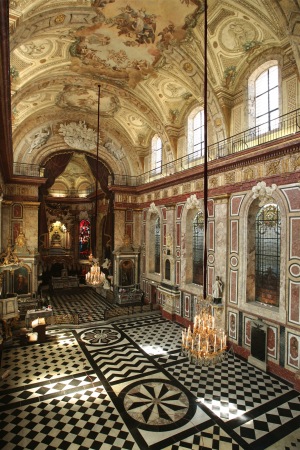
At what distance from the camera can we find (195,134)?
13.7 m

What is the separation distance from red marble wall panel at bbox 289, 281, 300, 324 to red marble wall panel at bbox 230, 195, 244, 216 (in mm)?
3258

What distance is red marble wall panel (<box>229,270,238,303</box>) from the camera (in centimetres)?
1032

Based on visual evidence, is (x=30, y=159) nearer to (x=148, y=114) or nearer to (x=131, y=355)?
(x=148, y=114)

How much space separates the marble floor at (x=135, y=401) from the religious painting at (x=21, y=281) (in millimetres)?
4979

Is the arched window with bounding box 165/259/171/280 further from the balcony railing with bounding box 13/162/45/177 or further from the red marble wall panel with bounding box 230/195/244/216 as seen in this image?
the balcony railing with bounding box 13/162/45/177

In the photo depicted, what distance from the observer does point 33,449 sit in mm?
5652

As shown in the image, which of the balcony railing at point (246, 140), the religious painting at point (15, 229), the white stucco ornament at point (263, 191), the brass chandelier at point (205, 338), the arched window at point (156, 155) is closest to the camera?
the brass chandelier at point (205, 338)

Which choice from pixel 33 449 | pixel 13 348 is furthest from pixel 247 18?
pixel 13 348

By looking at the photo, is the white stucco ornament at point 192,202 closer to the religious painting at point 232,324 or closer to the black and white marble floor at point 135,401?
the religious painting at point 232,324

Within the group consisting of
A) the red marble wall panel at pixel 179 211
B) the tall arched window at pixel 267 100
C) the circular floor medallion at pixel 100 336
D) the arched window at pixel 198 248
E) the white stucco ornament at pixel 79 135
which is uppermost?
the white stucco ornament at pixel 79 135

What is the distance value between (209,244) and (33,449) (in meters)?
8.84

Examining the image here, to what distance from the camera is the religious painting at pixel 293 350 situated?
26.4 ft

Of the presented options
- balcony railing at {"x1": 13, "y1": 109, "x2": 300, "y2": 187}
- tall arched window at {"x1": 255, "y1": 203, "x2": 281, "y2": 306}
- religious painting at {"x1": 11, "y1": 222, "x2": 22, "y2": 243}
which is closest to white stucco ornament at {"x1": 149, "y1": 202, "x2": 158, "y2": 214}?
balcony railing at {"x1": 13, "y1": 109, "x2": 300, "y2": 187}

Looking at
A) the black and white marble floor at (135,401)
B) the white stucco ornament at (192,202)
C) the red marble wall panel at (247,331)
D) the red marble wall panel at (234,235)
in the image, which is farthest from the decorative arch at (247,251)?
the white stucco ornament at (192,202)
